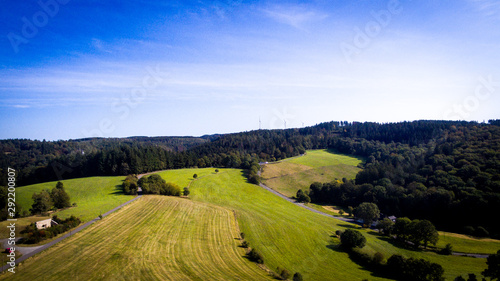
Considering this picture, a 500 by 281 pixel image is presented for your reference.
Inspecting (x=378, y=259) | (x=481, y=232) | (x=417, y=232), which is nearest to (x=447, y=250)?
(x=417, y=232)

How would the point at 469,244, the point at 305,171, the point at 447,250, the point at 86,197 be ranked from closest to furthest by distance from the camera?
A: the point at 447,250 → the point at 469,244 → the point at 86,197 → the point at 305,171

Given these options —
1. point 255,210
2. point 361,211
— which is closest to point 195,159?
point 255,210

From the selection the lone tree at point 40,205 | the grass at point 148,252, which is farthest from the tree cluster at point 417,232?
the lone tree at point 40,205

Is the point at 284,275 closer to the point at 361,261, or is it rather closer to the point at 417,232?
Result: the point at 361,261

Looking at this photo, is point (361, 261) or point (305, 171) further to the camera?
point (305, 171)

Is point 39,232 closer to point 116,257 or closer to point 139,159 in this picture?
point 116,257

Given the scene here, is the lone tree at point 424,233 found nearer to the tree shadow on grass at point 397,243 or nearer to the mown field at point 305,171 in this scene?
the tree shadow on grass at point 397,243
